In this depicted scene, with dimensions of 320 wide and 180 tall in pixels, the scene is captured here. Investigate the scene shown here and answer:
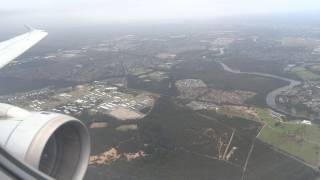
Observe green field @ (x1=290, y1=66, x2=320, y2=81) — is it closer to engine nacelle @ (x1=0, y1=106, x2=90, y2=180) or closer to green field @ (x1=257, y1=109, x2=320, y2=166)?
green field @ (x1=257, y1=109, x2=320, y2=166)

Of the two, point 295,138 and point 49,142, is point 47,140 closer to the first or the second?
point 49,142

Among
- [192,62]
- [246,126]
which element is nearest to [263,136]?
[246,126]

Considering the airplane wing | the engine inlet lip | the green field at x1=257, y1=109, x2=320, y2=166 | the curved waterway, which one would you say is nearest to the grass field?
the green field at x1=257, y1=109, x2=320, y2=166

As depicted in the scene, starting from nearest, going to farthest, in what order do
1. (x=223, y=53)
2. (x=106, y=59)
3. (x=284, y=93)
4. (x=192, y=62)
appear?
(x=284, y=93)
(x=192, y=62)
(x=106, y=59)
(x=223, y=53)

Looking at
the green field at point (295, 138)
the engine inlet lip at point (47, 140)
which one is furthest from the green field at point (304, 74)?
the engine inlet lip at point (47, 140)

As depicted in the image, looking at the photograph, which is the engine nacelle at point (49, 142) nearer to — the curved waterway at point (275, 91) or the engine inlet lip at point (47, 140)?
the engine inlet lip at point (47, 140)

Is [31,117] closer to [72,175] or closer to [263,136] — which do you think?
[72,175]
